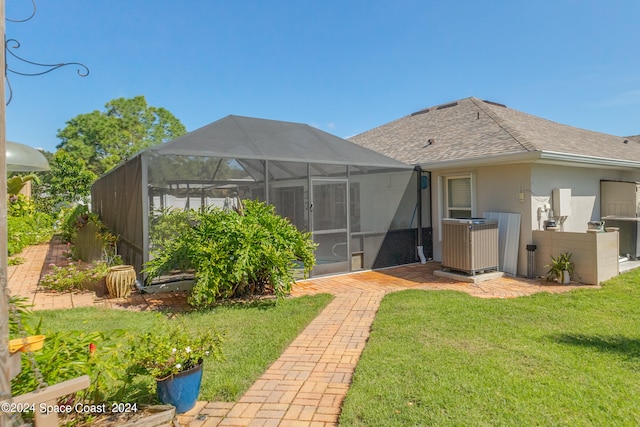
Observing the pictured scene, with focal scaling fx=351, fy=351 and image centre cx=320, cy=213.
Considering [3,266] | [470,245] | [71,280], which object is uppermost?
[3,266]

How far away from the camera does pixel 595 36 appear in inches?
425

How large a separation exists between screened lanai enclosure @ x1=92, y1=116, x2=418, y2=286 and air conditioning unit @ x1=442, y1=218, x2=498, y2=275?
5.31 ft

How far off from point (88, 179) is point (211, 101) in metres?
10.3

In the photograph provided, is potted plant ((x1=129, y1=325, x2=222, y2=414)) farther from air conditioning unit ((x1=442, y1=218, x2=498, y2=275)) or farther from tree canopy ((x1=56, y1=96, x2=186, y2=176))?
tree canopy ((x1=56, y1=96, x2=186, y2=176))

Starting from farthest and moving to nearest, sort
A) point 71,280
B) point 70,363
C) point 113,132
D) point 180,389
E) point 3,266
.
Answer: point 113,132
point 71,280
point 180,389
point 70,363
point 3,266

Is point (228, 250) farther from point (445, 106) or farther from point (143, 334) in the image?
point (445, 106)

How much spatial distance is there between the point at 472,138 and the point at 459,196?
6.19ft

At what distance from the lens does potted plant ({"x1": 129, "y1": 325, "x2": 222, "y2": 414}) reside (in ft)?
9.21

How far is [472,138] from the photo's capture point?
1005 cm

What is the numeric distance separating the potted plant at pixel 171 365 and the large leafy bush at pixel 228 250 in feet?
8.68

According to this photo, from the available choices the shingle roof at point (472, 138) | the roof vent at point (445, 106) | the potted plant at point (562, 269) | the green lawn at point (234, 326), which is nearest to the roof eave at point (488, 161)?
the shingle roof at point (472, 138)

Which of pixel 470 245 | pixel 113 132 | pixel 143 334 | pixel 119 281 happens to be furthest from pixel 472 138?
pixel 113 132

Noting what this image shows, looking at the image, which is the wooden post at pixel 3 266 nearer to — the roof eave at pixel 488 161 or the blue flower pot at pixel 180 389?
the blue flower pot at pixel 180 389

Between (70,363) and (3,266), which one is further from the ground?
(3,266)
